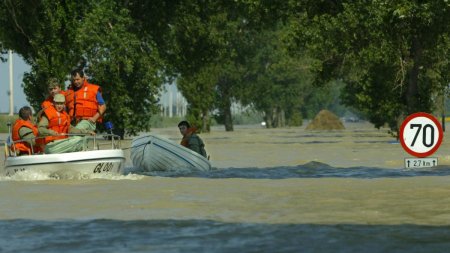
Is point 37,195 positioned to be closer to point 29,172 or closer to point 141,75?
point 29,172

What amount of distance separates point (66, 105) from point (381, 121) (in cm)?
3703

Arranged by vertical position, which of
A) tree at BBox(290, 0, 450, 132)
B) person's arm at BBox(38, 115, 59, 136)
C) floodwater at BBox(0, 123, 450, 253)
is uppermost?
tree at BBox(290, 0, 450, 132)

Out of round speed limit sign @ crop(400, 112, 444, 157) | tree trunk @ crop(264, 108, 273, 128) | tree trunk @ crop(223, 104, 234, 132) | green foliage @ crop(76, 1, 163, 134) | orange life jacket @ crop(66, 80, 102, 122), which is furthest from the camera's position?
tree trunk @ crop(264, 108, 273, 128)

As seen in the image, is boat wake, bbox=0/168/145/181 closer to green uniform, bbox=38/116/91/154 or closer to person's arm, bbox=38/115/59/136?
green uniform, bbox=38/116/91/154

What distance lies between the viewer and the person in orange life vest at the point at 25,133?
874 inches

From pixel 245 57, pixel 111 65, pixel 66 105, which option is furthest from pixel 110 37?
pixel 245 57

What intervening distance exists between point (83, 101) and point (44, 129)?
979mm

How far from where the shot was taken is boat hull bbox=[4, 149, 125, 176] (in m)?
21.5

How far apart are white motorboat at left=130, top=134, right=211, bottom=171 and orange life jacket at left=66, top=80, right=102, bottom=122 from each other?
12.0 feet

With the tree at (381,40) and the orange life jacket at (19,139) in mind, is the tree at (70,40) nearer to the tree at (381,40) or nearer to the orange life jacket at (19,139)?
the tree at (381,40)

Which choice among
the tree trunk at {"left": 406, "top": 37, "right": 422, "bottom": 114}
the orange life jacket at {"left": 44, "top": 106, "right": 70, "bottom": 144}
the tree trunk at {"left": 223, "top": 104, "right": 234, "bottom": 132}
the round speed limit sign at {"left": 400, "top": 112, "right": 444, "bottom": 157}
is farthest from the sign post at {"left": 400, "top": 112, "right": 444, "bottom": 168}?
the tree trunk at {"left": 223, "top": 104, "right": 234, "bottom": 132}

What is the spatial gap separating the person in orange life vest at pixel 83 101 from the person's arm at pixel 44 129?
1.97 feet

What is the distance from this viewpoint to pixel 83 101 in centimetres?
2177

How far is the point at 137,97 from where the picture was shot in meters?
47.7
